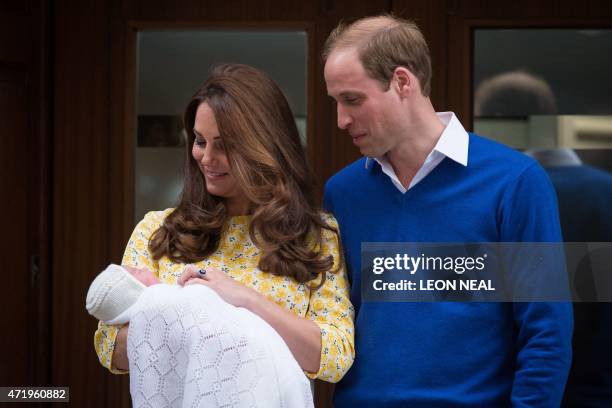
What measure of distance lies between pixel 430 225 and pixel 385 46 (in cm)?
43

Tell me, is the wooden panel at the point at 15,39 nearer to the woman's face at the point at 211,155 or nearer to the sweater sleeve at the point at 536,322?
the woman's face at the point at 211,155

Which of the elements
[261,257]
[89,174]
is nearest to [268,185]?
[261,257]

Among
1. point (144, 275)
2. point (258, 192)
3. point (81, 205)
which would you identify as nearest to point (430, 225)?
point (258, 192)

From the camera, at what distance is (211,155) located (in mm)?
2246

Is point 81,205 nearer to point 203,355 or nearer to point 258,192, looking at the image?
point 258,192

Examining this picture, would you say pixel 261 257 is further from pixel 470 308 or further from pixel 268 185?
pixel 470 308

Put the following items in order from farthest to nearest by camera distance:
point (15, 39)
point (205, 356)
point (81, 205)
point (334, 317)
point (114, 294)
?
point (81, 205) < point (15, 39) < point (334, 317) < point (114, 294) < point (205, 356)

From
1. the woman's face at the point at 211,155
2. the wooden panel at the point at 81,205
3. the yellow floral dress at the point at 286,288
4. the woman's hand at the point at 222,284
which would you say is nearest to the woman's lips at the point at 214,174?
the woman's face at the point at 211,155

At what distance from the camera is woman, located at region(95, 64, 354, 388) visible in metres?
2.21

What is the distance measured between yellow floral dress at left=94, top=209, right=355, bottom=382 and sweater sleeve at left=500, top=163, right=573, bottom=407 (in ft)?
1.23

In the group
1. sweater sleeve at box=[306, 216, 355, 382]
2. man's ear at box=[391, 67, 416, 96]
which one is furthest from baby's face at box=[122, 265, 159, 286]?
man's ear at box=[391, 67, 416, 96]

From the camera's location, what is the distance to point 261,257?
2.24m

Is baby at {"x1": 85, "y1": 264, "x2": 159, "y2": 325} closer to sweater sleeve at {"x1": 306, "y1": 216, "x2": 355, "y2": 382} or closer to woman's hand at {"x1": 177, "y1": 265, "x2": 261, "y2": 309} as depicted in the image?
woman's hand at {"x1": 177, "y1": 265, "x2": 261, "y2": 309}

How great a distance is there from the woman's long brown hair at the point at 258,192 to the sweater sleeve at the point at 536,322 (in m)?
0.43
